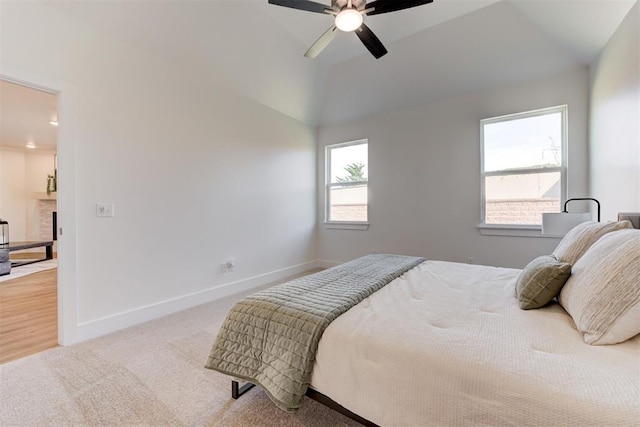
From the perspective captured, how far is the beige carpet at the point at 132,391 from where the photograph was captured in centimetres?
144

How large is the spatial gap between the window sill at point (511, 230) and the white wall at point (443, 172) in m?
0.06

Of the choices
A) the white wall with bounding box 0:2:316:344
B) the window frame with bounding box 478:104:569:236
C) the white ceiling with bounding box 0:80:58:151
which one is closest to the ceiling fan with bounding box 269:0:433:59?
the white wall with bounding box 0:2:316:344

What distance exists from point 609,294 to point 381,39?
3351mm

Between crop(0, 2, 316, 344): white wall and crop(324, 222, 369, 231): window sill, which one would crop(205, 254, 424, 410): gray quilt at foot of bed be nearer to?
crop(0, 2, 316, 344): white wall

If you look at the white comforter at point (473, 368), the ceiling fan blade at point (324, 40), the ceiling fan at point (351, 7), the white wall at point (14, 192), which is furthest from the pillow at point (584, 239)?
the white wall at point (14, 192)

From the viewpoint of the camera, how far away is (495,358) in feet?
3.10

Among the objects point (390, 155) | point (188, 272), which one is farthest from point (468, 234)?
point (188, 272)

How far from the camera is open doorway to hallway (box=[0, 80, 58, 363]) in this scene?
2.47 metres

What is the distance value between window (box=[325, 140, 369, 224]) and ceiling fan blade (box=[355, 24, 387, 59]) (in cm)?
216

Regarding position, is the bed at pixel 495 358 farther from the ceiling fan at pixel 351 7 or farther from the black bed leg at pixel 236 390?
the ceiling fan at pixel 351 7

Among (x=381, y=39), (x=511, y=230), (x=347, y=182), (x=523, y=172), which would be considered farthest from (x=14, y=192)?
(x=523, y=172)

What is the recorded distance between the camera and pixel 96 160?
7.75 feet

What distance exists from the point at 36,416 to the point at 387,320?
1910mm

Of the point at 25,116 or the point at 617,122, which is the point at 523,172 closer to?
the point at 617,122
